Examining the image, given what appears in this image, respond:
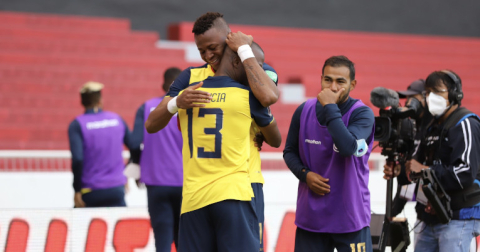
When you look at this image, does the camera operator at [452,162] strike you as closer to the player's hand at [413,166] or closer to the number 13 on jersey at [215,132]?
the player's hand at [413,166]

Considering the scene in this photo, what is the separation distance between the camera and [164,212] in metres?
5.05

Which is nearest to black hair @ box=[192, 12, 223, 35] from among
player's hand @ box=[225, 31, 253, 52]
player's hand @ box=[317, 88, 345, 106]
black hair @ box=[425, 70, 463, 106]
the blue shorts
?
player's hand @ box=[225, 31, 253, 52]

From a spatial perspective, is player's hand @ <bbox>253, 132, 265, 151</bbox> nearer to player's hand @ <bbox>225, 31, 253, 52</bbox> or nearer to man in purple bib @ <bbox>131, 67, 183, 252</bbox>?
player's hand @ <bbox>225, 31, 253, 52</bbox>

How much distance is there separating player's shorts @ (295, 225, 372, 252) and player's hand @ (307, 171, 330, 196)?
265mm

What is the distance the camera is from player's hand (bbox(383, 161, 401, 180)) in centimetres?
420

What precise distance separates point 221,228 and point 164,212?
6.48ft

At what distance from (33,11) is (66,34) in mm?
1942

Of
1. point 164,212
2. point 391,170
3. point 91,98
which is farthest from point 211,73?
point 91,98

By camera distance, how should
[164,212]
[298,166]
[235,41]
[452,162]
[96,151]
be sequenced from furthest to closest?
[96,151]
[164,212]
[452,162]
[298,166]
[235,41]

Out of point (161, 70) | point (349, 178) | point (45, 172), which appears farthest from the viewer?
point (161, 70)

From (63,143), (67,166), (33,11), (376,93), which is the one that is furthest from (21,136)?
(376,93)

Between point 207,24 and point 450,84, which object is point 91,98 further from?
point 450,84

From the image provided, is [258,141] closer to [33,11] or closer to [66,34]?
[66,34]

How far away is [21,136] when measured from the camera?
11.0 meters
